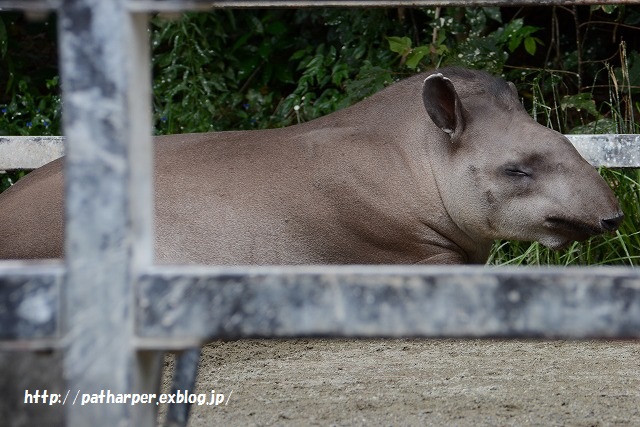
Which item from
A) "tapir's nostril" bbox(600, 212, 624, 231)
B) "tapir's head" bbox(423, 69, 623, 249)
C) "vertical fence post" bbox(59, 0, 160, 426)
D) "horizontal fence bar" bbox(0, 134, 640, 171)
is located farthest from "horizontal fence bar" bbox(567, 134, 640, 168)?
"vertical fence post" bbox(59, 0, 160, 426)

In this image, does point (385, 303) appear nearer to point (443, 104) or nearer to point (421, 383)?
point (421, 383)

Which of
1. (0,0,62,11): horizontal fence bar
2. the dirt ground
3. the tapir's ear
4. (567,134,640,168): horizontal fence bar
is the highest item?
the tapir's ear

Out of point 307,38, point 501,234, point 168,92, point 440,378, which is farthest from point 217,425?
point 307,38

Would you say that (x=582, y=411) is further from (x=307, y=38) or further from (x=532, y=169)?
(x=307, y=38)

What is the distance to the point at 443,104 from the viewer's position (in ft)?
12.5

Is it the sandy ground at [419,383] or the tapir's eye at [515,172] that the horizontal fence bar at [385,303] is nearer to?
the sandy ground at [419,383]

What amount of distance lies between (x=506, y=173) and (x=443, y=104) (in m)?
0.34

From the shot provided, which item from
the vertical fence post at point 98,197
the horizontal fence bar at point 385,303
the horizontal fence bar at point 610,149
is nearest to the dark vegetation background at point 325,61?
the horizontal fence bar at point 610,149

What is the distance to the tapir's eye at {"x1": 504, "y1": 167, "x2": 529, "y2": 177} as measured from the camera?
12.2 feet

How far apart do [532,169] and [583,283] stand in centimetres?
255

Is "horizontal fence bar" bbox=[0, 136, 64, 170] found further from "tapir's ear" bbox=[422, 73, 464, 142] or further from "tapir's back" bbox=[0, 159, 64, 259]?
"tapir's ear" bbox=[422, 73, 464, 142]

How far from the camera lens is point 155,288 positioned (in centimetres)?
123

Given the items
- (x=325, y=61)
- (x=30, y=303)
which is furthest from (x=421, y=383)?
(x=325, y=61)

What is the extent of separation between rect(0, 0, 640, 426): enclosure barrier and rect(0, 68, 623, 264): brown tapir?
8.10ft
